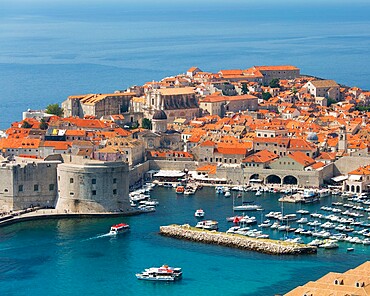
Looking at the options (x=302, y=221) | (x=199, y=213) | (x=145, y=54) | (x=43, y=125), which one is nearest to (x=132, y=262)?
(x=199, y=213)

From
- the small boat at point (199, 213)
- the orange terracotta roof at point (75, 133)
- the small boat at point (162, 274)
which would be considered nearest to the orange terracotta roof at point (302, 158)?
the small boat at point (199, 213)

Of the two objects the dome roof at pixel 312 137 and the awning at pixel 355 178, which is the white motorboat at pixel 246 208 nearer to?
the awning at pixel 355 178

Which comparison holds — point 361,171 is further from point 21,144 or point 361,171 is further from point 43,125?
point 43,125

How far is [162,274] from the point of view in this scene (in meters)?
36.6

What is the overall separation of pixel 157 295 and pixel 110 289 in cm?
163

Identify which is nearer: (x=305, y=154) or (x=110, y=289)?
(x=110, y=289)

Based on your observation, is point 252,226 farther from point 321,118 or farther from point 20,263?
point 321,118

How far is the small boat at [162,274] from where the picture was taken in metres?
36.4

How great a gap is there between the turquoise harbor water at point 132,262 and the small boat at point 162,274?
10.0 inches

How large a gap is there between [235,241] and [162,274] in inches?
184

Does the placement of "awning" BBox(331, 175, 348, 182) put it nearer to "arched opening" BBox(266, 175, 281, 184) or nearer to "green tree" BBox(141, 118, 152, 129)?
"arched opening" BBox(266, 175, 281, 184)

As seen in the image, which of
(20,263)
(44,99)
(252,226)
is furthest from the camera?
(44,99)

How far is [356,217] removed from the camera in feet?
150

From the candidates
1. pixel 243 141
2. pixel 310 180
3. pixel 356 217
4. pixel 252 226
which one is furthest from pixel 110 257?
pixel 243 141
